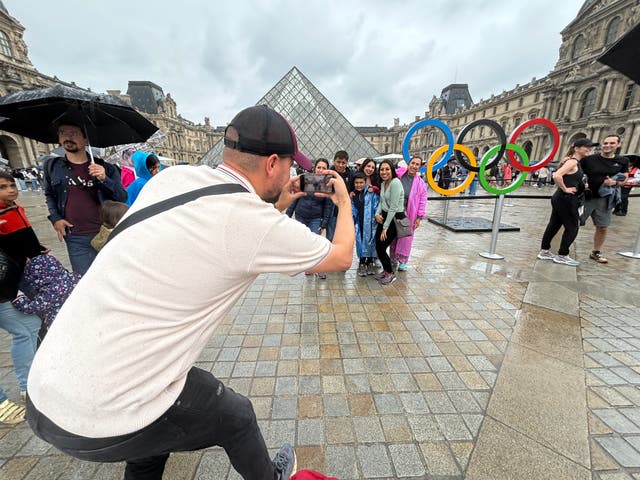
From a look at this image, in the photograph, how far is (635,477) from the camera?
57.1 inches

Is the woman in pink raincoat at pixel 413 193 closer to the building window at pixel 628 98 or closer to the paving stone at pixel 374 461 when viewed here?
the paving stone at pixel 374 461

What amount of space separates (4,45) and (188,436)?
54422 mm

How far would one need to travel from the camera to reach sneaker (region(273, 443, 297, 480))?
51.5 inches

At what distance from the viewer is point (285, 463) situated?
138cm

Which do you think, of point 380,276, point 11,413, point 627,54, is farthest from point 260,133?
point 627,54

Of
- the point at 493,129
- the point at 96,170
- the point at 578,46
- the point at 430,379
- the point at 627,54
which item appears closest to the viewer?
the point at 430,379

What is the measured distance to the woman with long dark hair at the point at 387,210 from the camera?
3.73 m

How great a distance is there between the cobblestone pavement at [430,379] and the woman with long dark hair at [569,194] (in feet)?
2.52

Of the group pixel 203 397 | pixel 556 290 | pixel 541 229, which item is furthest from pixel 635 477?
pixel 541 229

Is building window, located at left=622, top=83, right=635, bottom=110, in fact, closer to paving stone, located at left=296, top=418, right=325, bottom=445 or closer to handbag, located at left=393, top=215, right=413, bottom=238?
handbag, located at left=393, top=215, right=413, bottom=238

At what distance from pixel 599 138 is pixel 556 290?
146ft

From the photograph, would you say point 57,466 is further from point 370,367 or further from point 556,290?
point 556,290

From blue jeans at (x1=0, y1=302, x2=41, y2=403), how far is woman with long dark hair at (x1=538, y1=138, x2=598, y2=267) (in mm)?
6171

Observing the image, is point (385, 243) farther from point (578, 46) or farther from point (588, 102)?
point (578, 46)
